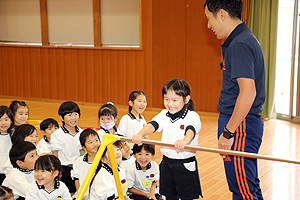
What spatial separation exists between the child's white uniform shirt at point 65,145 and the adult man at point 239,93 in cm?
204

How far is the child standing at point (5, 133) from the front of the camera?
3.71m

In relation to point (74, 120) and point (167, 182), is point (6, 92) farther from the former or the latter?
point (167, 182)

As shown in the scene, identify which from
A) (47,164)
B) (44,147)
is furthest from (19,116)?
(47,164)

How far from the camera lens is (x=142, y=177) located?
11.3 feet

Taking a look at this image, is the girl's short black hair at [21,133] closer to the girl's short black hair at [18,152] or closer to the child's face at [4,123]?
the child's face at [4,123]

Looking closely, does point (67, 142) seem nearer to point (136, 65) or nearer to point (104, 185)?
point (104, 185)

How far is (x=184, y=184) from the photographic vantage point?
253 cm

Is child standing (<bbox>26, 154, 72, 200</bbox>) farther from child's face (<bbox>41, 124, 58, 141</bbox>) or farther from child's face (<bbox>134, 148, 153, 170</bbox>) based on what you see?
child's face (<bbox>41, 124, 58, 141</bbox>)

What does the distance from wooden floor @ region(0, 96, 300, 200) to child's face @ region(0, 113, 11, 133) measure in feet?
6.42

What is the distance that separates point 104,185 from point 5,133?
1.56 metres

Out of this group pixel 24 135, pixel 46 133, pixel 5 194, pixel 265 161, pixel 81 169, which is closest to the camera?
pixel 5 194

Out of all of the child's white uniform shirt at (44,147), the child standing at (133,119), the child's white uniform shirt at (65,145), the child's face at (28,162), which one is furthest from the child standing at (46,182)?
the child standing at (133,119)

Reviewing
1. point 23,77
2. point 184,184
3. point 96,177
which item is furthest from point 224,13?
point 23,77

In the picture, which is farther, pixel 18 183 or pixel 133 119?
pixel 133 119
